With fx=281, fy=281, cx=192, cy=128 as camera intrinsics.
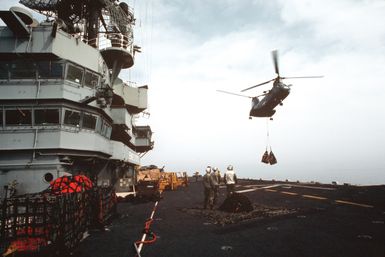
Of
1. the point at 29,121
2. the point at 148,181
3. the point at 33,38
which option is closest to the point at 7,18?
the point at 33,38

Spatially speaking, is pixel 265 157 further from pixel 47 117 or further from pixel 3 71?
pixel 3 71

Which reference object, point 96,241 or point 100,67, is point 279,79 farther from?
point 96,241

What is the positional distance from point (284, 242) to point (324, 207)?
7847 mm

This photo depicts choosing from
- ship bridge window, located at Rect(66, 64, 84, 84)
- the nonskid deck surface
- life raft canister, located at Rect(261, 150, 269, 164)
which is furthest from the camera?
life raft canister, located at Rect(261, 150, 269, 164)

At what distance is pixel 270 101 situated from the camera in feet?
84.4

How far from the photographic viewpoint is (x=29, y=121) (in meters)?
20.5

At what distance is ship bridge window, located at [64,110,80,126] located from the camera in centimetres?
2110

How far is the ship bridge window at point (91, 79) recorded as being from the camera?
2277 cm

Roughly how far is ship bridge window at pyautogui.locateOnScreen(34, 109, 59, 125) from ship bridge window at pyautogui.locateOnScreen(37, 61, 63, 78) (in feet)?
8.74

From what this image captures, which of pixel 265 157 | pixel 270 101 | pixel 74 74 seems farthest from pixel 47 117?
pixel 265 157

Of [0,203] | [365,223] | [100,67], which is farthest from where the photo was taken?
[100,67]

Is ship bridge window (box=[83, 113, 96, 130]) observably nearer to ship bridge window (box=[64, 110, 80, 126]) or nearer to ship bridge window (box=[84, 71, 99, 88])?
ship bridge window (box=[64, 110, 80, 126])

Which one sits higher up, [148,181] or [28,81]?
[28,81]

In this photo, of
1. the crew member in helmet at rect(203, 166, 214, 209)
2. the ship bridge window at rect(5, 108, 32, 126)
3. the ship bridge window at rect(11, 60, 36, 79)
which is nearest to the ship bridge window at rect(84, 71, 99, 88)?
the ship bridge window at rect(11, 60, 36, 79)
